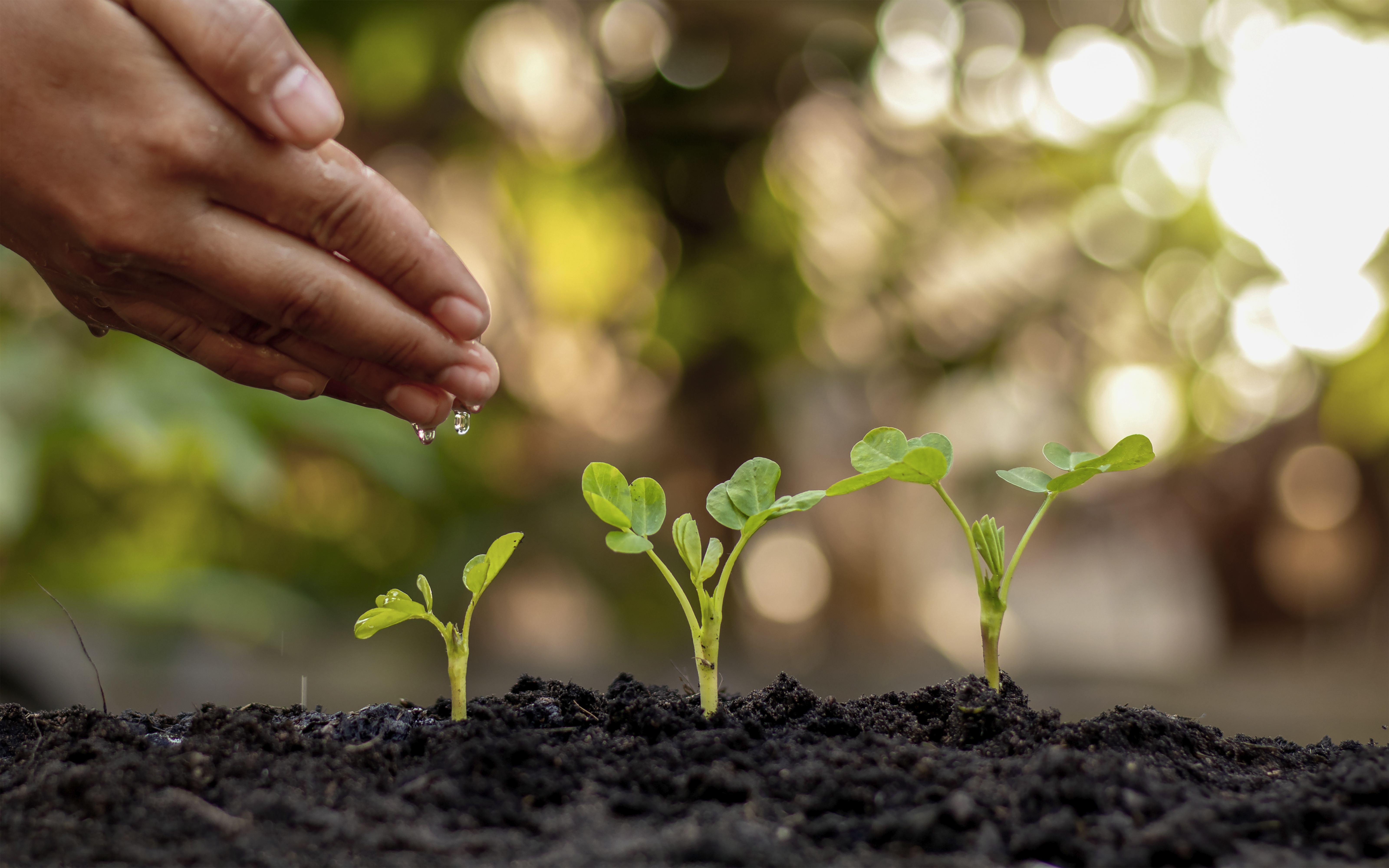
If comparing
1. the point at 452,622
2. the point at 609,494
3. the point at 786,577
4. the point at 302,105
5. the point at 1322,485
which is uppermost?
the point at 1322,485

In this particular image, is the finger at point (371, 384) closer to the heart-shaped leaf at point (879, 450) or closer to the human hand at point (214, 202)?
the human hand at point (214, 202)

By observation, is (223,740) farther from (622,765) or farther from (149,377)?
(149,377)

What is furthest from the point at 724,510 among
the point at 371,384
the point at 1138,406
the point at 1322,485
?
the point at 1322,485

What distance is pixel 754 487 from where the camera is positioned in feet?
2.62

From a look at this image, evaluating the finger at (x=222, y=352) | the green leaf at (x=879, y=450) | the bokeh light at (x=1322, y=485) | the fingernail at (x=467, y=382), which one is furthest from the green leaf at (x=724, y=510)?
the bokeh light at (x=1322, y=485)

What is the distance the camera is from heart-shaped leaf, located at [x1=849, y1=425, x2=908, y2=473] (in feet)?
2.54

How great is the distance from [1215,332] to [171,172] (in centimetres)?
359

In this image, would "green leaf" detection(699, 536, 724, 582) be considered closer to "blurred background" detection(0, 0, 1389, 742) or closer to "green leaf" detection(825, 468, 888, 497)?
"green leaf" detection(825, 468, 888, 497)

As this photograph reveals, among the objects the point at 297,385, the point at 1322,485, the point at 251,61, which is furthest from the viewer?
the point at 1322,485

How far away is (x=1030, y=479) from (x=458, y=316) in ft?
1.66

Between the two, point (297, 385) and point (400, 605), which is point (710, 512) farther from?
point (297, 385)

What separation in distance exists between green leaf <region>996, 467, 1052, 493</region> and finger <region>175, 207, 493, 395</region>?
Result: 48 centimetres

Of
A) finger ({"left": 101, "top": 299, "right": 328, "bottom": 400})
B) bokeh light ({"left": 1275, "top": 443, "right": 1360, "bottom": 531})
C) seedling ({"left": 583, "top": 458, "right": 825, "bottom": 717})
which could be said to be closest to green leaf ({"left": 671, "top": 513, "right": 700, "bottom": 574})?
seedling ({"left": 583, "top": 458, "right": 825, "bottom": 717})

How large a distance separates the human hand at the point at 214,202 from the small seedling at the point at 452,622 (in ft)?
0.45
